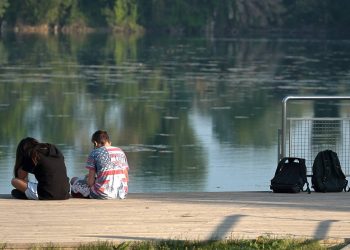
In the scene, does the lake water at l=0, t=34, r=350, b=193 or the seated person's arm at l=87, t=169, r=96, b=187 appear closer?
the seated person's arm at l=87, t=169, r=96, b=187

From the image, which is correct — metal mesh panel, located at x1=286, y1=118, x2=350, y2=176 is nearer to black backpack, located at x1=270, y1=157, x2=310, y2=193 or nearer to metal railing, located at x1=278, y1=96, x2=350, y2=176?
metal railing, located at x1=278, y1=96, x2=350, y2=176

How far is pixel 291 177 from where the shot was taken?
11.8 meters

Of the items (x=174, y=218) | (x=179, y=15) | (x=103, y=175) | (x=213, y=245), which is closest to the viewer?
(x=213, y=245)

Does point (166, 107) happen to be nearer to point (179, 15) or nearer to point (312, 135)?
point (312, 135)

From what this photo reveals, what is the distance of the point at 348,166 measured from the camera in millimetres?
13312

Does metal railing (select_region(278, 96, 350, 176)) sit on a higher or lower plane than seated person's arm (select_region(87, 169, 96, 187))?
higher

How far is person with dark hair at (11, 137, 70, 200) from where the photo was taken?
10961 mm

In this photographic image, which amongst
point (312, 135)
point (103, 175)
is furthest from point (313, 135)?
point (103, 175)

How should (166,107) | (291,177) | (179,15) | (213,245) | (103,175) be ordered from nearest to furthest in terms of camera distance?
(213,245), (103,175), (291,177), (166,107), (179,15)

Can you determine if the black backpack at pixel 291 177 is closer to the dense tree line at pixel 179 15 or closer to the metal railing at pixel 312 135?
the metal railing at pixel 312 135

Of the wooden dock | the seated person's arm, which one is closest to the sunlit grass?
the wooden dock

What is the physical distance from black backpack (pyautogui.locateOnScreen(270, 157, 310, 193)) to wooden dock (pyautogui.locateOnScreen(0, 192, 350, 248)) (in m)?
0.16

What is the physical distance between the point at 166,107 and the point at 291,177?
1653 centimetres

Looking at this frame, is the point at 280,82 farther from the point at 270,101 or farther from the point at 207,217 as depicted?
the point at 207,217
